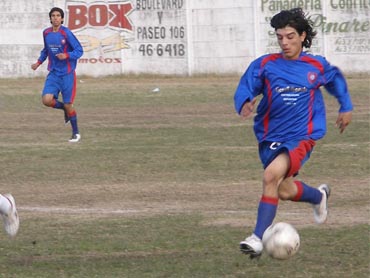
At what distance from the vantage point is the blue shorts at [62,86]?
625 inches

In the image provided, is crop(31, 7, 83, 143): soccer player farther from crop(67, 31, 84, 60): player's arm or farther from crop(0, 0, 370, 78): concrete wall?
crop(0, 0, 370, 78): concrete wall

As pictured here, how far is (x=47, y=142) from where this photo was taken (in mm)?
15383

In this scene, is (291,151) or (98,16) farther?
(98,16)

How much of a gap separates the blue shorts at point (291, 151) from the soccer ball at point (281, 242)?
527 mm

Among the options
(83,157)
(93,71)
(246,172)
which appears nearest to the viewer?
(246,172)

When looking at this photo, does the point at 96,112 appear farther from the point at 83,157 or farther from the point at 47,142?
the point at 83,157

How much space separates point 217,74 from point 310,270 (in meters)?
20.7

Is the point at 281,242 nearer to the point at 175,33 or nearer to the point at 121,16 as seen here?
the point at 175,33

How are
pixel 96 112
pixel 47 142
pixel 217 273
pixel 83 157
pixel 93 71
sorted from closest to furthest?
pixel 217 273 → pixel 83 157 → pixel 47 142 → pixel 96 112 → pixel 93 71

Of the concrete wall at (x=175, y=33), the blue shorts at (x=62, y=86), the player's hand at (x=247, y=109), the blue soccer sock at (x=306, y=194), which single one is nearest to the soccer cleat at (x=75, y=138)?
the blue shorts at (x=62, y=86)

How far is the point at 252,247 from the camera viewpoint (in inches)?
265

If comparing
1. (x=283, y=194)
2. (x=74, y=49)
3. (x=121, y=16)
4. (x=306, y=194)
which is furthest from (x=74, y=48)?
(x=121, y=16)

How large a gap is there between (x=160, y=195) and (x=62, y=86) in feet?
19.0

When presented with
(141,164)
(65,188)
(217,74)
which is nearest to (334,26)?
(217,74)
